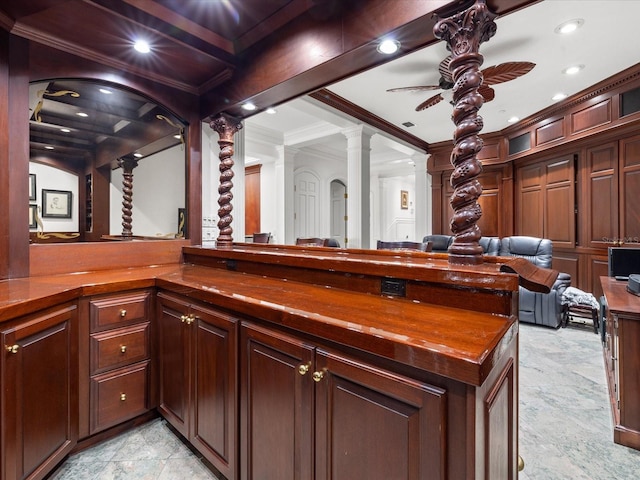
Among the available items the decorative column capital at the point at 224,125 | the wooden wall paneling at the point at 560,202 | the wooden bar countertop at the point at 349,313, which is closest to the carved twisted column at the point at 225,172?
the decorative column capital at the point at 224,125

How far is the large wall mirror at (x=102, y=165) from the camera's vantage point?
204 cm

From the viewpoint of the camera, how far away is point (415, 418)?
2.59ft

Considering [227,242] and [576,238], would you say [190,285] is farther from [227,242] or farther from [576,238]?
[576,238]

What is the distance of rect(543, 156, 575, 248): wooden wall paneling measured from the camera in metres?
4.77

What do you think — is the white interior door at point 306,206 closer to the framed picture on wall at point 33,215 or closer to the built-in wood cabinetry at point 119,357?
the framed picture on wall at point 33,215

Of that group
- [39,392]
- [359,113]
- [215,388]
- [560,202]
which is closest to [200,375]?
[215,388]

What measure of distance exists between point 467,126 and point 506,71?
2346 millimetres

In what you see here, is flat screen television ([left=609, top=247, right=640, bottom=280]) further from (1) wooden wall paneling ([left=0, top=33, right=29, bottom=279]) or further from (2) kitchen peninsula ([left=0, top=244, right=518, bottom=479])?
(1) wooden wall paneling ([left=0, top=33, right=29, bottom=279])

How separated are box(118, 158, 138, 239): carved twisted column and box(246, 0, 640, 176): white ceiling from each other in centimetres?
213

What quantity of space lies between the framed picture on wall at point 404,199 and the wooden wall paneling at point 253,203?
4.80m

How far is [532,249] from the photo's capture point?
4.28 metres

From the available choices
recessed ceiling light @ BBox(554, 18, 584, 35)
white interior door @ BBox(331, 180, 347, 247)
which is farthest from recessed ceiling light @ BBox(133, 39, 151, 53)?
white interior door @ BBox(331, 180, 347, 247)

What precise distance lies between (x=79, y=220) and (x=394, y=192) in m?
8.54

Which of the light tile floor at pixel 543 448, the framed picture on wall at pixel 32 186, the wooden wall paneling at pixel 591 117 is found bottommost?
the light tile floor at pixel 543 448
